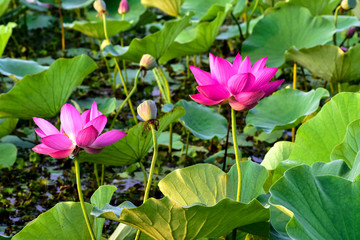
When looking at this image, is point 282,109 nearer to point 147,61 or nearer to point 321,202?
point 147,61

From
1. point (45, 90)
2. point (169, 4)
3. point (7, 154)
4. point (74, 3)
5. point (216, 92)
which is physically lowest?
point (7, 154)

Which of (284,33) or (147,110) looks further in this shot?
(284,33)

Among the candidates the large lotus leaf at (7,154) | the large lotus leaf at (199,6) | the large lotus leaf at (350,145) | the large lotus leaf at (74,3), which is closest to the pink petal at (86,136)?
the large lotus leaf at (350,145)

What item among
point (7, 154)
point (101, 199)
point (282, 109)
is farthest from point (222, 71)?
point (7, 154)

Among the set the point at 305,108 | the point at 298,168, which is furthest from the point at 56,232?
the point at 305,108

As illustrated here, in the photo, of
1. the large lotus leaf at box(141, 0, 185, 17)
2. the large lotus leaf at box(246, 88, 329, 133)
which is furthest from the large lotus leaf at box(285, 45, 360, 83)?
the large lotus leaf at box(141, 0, 185, 17)

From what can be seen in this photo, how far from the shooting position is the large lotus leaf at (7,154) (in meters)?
2.16

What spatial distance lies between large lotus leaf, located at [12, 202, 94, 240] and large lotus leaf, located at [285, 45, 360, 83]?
118 centimetres

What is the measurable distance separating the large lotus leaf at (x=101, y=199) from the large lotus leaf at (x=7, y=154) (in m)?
0.93

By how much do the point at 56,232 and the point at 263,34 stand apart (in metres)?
1.58

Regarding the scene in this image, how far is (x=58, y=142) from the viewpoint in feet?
3.51

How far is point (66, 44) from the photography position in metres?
3.64

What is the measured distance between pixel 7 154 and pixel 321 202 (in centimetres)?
151

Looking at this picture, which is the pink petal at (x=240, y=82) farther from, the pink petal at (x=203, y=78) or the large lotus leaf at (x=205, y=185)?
the large lotus leaf at (x=205, y=185)
